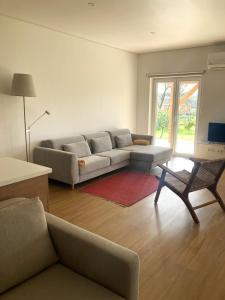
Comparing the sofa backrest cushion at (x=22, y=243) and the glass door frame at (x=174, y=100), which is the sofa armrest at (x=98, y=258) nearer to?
the sofa backrest cushion at (x=22, y=243)

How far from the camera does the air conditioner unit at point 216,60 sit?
542 centimetres

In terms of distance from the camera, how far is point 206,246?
2.55 m

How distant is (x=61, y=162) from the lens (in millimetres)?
4074

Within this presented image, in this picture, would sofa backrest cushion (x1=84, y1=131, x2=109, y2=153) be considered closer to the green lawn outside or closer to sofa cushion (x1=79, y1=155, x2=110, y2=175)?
sofa cushion (x1=79, y1=155, x2=110, y2=175)

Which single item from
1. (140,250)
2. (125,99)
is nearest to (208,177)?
(140,250)

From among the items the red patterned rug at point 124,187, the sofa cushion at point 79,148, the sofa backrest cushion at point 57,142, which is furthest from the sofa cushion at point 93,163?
the sofa backrest cushion at point 57,142

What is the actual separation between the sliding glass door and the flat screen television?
0.53 meters

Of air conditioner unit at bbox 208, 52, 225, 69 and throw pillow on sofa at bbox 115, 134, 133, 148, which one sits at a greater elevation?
air conditioner unit at bbox 208, 52, 225, 69

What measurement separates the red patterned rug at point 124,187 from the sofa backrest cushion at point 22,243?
2.16 metres

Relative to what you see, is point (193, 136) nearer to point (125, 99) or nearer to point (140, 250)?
point (125, 99)

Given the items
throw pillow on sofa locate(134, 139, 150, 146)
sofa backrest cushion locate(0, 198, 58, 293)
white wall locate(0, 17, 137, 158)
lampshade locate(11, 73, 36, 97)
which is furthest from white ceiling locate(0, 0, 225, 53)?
sofa backrest cushion locate(0, 198, 58, 293)

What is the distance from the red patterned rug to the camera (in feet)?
12.4

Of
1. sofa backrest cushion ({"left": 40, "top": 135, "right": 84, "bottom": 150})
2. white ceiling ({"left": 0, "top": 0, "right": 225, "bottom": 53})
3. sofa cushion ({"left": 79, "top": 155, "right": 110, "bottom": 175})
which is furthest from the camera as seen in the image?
sofa backrest cushion ({"left": 40, "top": 135, "right": 84, "bottom": 150})

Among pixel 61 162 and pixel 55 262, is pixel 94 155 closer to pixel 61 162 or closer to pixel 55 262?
pixel 61 162
